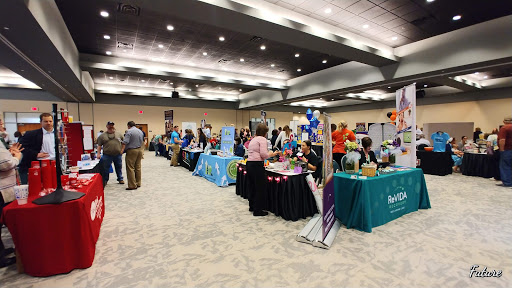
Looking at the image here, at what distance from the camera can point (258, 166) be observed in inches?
137

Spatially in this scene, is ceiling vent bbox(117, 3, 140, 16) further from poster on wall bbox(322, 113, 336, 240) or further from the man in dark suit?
poster on wall bbox(322, 113, 336, 240)

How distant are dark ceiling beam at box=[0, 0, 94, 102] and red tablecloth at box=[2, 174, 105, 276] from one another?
2.75 m

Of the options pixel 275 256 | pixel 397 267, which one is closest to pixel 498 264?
pixel 397 267

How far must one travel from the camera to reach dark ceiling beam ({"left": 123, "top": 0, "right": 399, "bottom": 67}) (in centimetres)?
382

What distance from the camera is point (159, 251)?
8.57 feet

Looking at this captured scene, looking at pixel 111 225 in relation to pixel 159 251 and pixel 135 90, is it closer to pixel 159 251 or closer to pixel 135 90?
pixel 159 251

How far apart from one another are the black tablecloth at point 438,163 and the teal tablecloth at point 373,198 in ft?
13.2

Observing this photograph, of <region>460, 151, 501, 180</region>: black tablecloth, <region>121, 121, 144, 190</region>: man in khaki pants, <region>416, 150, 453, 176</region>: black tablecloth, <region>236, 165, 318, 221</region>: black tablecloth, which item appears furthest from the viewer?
<region>416, 150, 453, 176</region>: black tablecloth

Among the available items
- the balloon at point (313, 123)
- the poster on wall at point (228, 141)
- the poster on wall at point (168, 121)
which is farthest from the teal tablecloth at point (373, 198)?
the poster on wall at point (168, 121)

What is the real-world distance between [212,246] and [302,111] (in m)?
19.5

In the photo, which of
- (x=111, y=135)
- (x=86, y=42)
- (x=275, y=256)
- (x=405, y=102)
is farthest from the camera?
(x=86, y=42)

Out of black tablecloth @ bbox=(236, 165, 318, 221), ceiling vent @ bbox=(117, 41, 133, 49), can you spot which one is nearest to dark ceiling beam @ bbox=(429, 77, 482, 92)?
black tablecloth @ bbox=(236, 165, 318, 221)

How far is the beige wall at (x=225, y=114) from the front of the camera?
1132 cm

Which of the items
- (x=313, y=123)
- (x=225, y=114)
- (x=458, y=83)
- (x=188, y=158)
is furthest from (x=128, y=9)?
(x=225, y=114)
